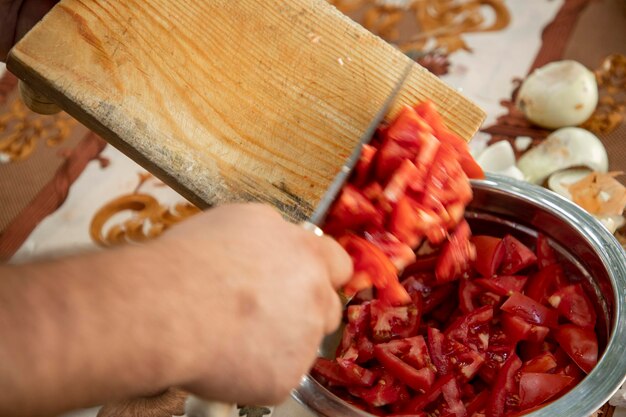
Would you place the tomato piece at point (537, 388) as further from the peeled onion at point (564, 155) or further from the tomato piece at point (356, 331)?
the peeled onion at point (564, 155)

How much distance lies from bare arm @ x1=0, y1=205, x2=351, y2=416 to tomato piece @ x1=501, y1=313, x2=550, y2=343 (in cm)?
51

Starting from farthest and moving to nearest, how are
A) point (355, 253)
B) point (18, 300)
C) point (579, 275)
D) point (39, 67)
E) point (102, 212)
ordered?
point (102, 212) → point (579, 275) → point (39, 67) → point (355, 253) → point (18, 300)

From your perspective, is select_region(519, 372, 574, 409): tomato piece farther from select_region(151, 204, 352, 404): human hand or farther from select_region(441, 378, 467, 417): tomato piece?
select_region(151, 204, 352, 404): human hand

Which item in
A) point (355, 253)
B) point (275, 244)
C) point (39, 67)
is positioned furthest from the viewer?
point (39, 67)

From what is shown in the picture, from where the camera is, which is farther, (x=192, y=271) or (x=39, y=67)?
(x=39, y=67)

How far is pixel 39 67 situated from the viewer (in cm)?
102

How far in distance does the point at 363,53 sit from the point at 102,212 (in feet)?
2.88

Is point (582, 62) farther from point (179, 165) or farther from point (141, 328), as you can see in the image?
point (141, 328)

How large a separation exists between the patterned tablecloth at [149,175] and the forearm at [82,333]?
41.5 inches

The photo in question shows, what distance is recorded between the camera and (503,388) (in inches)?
42.2

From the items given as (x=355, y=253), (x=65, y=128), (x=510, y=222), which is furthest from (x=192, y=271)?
(x=65, y=128)

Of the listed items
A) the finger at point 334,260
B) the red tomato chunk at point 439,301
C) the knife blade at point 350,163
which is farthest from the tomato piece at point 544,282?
the finger at point 334,260

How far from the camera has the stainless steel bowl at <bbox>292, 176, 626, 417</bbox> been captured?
0.97 m

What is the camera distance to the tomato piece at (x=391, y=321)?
1.16 meters
